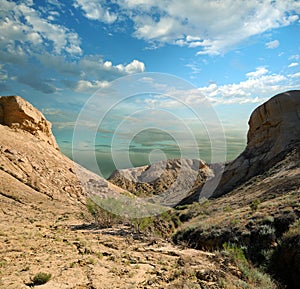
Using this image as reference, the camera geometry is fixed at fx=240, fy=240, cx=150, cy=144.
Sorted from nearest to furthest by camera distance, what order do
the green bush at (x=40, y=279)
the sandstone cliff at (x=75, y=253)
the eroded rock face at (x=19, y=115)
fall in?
the green bush at (x=40, y=279) < the sandstone cliff at (x=75, y=253) < the eroded rock face at (x=19, y=115)

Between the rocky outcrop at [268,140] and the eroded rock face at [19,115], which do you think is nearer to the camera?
the rocky outcrop at [268,140]

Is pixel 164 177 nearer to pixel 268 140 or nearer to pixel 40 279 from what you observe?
pixel 268 140

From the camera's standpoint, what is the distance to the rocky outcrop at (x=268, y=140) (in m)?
27.3

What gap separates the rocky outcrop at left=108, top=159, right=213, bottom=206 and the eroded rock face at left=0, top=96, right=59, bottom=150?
22.8 m

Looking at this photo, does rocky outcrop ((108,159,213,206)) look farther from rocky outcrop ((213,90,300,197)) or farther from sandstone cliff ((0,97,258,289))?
sandstone cliff ((0,97,258,289))

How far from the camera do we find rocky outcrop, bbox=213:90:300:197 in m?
27.3

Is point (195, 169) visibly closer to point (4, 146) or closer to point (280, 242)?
point (4, 146)

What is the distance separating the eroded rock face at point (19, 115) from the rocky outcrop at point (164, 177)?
22.8 meters

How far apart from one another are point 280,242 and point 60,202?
1936 cm

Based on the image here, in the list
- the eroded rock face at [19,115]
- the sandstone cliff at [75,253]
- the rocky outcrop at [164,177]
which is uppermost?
Result: the eroded rock face at [19,115]

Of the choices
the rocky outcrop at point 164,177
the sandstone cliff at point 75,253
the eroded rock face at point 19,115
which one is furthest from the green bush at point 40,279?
the rocky outcrop at point 164,177

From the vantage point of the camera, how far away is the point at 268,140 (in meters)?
30.3

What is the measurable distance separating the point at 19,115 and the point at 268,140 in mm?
31268

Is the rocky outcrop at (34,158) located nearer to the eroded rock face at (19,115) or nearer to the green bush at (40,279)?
the eroded rock face at (19,115)
